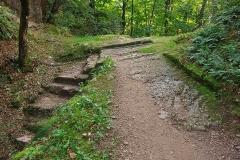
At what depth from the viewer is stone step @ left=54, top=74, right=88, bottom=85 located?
751cm

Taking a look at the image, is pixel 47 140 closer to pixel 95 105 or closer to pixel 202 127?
pixel 95 105

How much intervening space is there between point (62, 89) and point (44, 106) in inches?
35.3

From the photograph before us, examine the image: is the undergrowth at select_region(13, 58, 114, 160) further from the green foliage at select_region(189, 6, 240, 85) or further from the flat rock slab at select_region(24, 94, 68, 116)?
the green foliage at select_region(189, 6, 240, 85)

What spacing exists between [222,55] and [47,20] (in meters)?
10.4

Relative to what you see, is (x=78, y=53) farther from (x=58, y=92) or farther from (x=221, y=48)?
(x=221, y=48)

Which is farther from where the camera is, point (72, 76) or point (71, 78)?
point (72, 76)

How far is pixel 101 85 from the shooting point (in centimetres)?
605

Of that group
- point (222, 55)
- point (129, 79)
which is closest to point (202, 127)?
point (222, 55)

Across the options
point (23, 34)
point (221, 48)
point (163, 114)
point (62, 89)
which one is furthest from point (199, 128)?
point (23, 34)

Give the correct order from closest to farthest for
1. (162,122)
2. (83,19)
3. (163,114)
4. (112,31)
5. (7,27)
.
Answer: (162,122) → (163,114) → (7,27) → (83,19) → (112,31)

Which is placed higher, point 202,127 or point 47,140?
point 202,127

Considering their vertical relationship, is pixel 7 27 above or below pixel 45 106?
above

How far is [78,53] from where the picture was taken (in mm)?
9727

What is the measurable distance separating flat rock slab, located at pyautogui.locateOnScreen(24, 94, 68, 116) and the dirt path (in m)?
1.95
